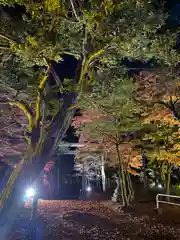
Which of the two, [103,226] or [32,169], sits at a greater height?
[32,169]

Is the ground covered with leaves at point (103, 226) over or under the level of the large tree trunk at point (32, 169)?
under

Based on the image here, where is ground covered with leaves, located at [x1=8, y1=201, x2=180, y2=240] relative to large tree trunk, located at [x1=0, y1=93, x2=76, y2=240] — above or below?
below

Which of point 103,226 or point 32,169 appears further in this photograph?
point 103,226

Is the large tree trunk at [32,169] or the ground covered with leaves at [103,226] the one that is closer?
the large tree trunk at [32,169]

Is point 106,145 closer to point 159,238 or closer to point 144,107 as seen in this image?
point 144,107

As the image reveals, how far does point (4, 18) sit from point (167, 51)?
3.70 meters

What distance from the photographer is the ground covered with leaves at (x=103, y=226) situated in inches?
226

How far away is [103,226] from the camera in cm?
682

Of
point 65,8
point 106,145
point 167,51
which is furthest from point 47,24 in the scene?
point 106,145

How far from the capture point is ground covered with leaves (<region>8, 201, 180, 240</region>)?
573cm

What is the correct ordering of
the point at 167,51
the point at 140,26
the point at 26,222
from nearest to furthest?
the point at 140,26
the point at 167,51
the point at 26,222

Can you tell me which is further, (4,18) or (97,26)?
(4,18)

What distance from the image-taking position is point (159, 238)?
553 centimetres

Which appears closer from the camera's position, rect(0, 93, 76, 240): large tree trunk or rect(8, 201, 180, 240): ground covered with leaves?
rect(0, 93, 76, 240): large tree trunk
